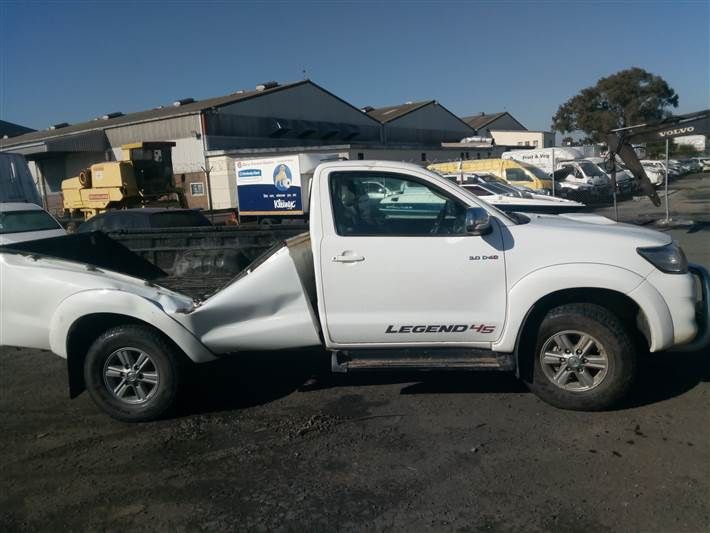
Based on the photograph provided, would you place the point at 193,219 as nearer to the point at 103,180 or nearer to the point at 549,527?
the point at 549,527

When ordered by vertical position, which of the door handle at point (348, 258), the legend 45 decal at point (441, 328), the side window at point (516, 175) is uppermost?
the side window at point (516, 175)

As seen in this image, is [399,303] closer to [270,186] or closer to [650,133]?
[650,133]

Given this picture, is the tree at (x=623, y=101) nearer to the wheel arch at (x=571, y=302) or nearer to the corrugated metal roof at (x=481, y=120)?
the corrugated metal roof at (x=481, y=120)

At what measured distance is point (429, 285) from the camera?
4.31m

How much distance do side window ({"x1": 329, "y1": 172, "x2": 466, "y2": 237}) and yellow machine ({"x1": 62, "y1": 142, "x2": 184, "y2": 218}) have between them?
1920 centimetres

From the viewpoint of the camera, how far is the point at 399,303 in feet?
14.3

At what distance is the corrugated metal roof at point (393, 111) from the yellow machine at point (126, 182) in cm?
2858

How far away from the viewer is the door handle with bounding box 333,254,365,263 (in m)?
4.34

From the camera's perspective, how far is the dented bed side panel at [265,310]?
175 inches

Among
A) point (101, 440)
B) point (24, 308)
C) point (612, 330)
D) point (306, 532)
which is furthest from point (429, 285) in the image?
point (24, 308)

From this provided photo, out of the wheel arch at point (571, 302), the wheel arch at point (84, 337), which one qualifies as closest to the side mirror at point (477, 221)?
the wheel arch at point (571, 302)

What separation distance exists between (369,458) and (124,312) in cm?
216

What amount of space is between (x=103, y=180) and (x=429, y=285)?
20.6 m

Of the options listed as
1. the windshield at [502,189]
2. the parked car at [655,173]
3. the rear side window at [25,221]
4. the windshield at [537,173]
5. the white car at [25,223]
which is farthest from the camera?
the parked car at [655,173]
